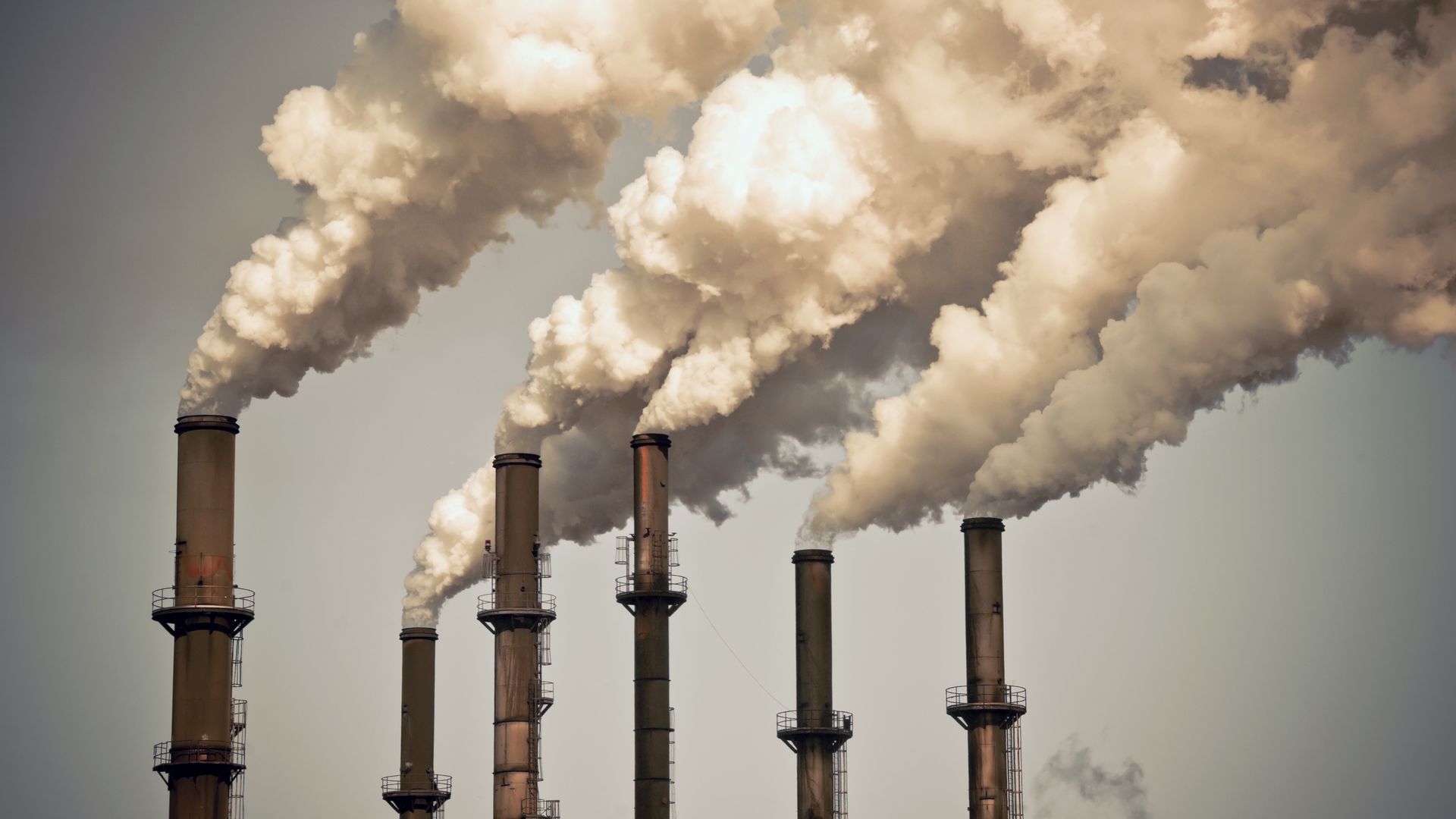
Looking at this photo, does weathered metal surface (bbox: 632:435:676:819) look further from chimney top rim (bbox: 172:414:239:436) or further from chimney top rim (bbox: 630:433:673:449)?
chimney top rim (bbox: 172:414:239:436)

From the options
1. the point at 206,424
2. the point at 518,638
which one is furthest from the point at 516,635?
the point at 206,424

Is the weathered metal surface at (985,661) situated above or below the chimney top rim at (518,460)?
below

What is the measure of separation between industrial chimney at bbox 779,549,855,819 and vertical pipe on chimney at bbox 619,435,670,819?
11.0ft

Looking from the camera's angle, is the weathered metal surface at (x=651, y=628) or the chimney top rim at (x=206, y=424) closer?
the chimney top rim at (x=206, y=424)

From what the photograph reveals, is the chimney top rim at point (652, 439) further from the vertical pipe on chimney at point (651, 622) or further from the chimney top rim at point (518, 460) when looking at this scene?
the chimney top rim at point (518, 460)

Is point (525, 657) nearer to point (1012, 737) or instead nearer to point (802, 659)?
point (802, 659)

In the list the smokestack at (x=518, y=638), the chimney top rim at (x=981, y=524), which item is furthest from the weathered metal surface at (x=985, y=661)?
the smokestack at (x=518, y=638)

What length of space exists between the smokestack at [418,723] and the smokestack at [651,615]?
315 inches

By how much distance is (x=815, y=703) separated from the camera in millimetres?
76500

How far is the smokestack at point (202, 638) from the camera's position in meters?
67.2

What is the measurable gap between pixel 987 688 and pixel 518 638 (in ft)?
39.2

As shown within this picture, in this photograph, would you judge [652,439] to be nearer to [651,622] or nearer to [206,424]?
[651,622]

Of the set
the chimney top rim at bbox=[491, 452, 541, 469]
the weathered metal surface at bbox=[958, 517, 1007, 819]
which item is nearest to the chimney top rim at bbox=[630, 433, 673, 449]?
the chimney top rim at bbox=[491, 452, 541, 469]

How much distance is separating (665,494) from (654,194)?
8266 mm
